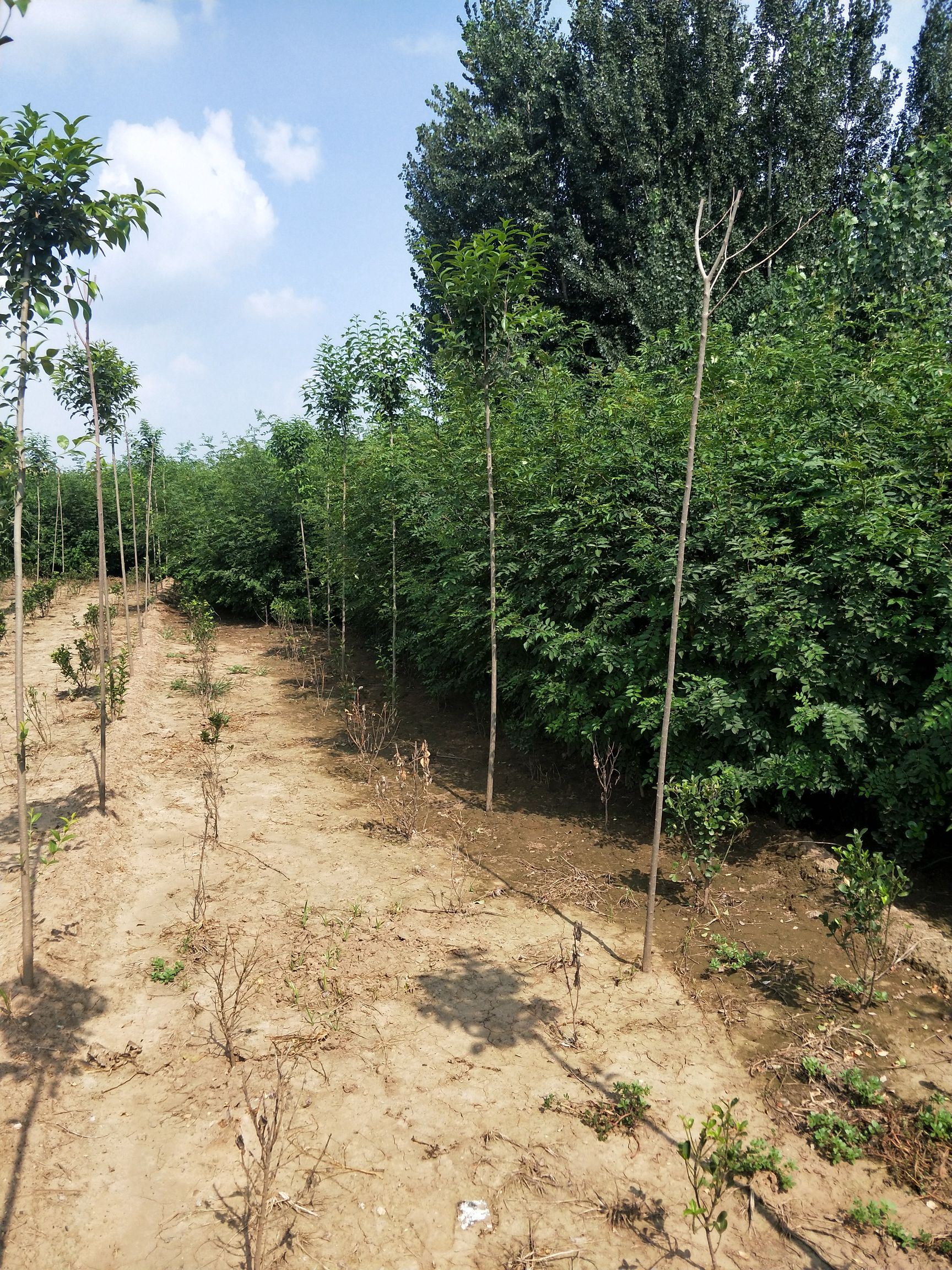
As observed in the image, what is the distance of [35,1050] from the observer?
3.37m

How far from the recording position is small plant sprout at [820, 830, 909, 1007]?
3506 millimetres

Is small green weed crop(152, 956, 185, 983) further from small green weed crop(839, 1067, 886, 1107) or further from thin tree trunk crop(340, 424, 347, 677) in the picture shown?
thin tree trunk crop(340, 424, 347, 677)

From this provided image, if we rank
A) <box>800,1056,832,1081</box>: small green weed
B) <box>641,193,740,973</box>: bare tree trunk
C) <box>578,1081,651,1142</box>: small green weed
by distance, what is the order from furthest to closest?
<box>641,193,740,973</box>: bare tree trunk, <box>800,1056,832,1081</box>: small green weed, <box>578,1081,651,1142</box>: small green weed

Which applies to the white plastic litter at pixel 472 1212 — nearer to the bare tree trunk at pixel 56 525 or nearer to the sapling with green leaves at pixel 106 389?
the sapling with green leaves at pixel 106 389

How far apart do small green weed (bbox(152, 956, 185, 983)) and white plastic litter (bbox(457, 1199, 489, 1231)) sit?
1.95m

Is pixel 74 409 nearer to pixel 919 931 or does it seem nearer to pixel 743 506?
pixel 743 506

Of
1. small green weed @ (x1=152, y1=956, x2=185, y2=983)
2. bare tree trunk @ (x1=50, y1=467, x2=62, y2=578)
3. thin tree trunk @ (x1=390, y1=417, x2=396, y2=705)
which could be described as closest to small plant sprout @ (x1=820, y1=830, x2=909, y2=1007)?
small green weed @ (x1=152, y1=956, x2=185, y2=983)

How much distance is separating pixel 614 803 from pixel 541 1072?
2.98m

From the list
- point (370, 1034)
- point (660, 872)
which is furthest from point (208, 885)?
point (660, 872)

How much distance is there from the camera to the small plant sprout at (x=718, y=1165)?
2346mm

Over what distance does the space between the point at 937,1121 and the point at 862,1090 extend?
25cm

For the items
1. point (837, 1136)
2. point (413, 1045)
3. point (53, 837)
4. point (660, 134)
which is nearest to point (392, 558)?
point (53, 837)

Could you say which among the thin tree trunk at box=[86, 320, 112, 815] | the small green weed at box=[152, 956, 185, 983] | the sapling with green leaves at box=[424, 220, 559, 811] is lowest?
the small green weed at box=[152, 956, 185, 983]

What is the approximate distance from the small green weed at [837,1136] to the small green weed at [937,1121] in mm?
172
